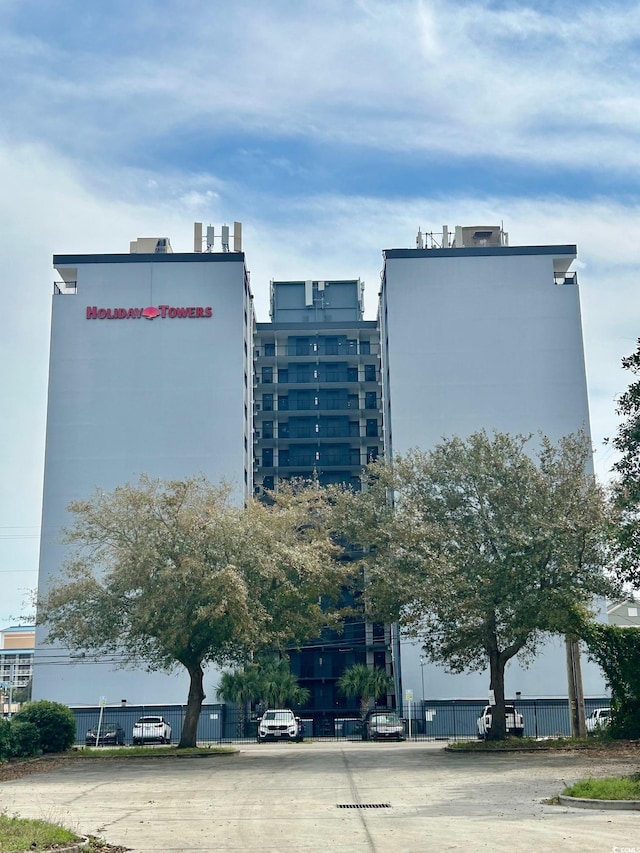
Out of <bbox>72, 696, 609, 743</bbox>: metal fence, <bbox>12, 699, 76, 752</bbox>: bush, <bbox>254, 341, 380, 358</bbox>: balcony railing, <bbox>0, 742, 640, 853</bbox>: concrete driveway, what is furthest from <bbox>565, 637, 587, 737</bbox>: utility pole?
<bbox>254, 341, 380, 358</bbox>: balcony railing

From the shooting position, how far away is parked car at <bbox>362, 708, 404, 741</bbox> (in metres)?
48.2

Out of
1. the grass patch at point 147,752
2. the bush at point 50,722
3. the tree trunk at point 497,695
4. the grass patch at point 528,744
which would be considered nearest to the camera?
the grass patch at point 528,744

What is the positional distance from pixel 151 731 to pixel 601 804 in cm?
3649

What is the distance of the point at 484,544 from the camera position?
1271 inches

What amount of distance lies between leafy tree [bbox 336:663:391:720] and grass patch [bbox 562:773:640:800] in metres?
42.6

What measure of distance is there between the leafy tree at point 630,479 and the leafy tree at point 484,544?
230 inches

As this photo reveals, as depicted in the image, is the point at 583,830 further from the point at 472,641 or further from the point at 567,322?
the point at 567,322

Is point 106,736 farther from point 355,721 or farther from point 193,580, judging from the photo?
point 193,580

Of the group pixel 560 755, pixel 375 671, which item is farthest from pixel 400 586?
pixel 375 671

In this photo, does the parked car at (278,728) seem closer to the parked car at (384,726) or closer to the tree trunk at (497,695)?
the parked car at (384,726)

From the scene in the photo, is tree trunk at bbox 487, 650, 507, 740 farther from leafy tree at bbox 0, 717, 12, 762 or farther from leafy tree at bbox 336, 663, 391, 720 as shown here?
leafy tree at bbox 336, 663, 391, 720

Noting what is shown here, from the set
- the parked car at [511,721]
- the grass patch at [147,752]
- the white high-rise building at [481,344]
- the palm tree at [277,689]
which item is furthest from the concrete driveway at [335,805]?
the white high-rise building at [481,344]

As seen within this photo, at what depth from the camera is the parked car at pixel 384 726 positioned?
158 feet

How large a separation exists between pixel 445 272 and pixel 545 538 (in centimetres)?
3986
